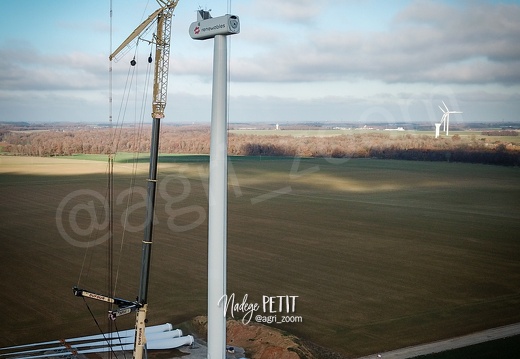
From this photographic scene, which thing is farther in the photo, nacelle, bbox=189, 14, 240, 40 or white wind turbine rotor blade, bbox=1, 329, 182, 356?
white wind turbine rotor blade, bbox=1, 329, 182, 356

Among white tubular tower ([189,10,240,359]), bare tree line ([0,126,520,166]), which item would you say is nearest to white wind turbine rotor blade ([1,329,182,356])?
white tubular tower ([189,10,240,359])

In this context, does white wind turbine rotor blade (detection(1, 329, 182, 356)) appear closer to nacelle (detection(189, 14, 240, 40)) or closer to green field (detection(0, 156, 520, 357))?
green field (detection(0, 156, 520, 357))

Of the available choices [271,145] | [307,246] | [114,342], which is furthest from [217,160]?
[271,145]

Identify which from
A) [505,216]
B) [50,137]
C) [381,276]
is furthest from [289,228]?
[50,137]

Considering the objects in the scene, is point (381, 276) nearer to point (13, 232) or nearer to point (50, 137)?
point (13, 232)

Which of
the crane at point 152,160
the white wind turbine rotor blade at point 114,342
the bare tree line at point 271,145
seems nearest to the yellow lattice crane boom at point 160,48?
the crane at point 152,160

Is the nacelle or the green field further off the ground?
the nacelle
